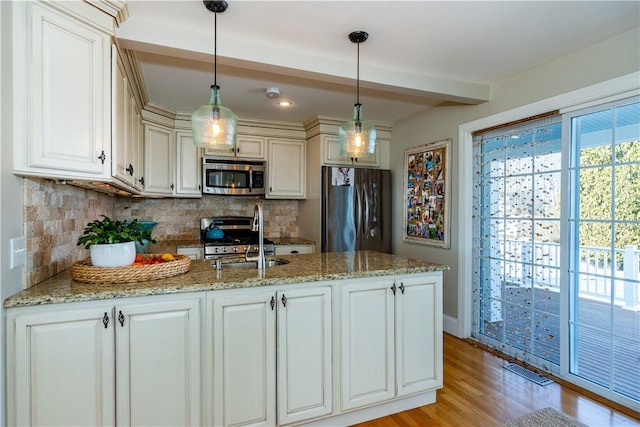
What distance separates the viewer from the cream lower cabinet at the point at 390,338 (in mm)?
2084

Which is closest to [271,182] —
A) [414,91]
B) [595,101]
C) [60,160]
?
[414,91]

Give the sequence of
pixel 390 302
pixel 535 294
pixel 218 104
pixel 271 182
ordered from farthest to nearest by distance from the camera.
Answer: pixel 271 182, pixel 535 294, pixel 390 302, pixel 218 104

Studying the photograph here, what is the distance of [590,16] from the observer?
2.04m

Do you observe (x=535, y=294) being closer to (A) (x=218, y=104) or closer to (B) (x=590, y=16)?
(B) (x=590, y=16)

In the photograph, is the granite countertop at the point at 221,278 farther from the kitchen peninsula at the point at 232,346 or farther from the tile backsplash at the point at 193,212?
the tile backsplash at the point at 193,212

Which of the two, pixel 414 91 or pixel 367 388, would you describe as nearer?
pixel 367 388

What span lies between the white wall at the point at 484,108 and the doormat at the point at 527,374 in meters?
0.72

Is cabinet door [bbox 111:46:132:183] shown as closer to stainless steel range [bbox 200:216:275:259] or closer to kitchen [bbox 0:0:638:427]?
kitchen [bbox 0:0:638:427]

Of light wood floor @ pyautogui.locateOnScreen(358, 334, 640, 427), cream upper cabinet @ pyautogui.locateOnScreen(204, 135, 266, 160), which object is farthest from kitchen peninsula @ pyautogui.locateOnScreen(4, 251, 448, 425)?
cream upper cabinet @ pyautogui.locateOnScreen(204, 135, 266, 160)

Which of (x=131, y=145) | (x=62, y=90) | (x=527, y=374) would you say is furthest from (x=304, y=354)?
(x=131, y=145)

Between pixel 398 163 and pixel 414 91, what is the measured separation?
1.54 meters

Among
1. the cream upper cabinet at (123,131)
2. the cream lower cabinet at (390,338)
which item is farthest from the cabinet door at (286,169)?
the cream lower cabinet at (390,338)

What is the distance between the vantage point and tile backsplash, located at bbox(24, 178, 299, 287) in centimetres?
176

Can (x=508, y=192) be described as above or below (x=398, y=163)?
below
